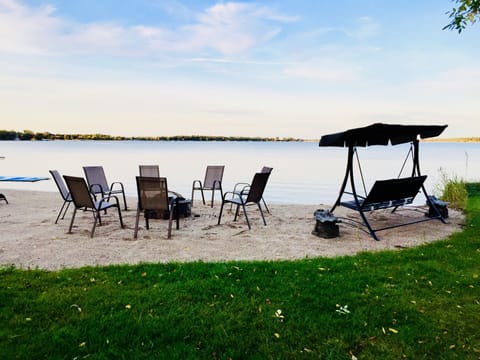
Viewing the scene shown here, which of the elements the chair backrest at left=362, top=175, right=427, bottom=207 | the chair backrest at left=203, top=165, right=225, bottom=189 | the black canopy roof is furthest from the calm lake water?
the chair backrest at left=362, top=175, right=427, bottom=207

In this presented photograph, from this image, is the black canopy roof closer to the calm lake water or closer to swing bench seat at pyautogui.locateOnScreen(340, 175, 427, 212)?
swing bench seat at pyautogui.locateOnScreen(340, 175, 427, 212)

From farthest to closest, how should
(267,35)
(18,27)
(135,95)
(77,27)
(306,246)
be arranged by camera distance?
(135,95) → (267,35) → (77,27) → (18,27) → (306,246)

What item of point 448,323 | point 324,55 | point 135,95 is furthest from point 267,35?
point 135,95

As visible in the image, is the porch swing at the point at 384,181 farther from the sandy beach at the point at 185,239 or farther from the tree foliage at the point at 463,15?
the tree foliage at the point at 463,15

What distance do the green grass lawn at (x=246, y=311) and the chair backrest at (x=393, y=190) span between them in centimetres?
142

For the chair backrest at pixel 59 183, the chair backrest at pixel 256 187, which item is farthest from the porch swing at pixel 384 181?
the chair backrest at pixel 59 183

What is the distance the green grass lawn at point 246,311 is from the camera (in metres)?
1.96

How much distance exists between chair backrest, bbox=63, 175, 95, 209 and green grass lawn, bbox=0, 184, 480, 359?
61.4 inches

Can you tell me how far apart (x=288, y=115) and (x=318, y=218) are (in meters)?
36.9

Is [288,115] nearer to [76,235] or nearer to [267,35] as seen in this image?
[267,35]

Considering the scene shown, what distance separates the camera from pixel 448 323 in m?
→ 2.26

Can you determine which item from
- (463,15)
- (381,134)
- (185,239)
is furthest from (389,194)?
(185,239)

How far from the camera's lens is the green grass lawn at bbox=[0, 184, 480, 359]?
1961 mm

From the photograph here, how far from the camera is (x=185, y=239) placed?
461cm
